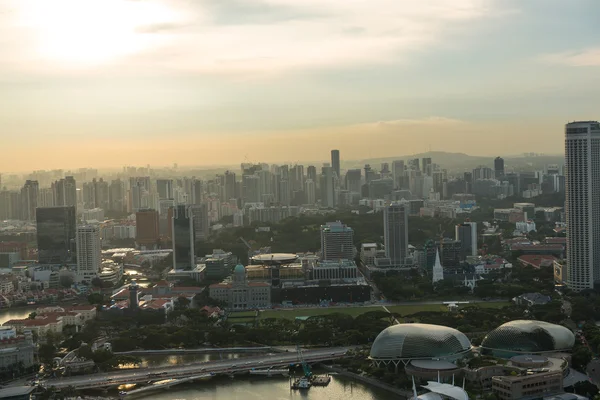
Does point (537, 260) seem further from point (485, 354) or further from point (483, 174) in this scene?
point (483, 174)

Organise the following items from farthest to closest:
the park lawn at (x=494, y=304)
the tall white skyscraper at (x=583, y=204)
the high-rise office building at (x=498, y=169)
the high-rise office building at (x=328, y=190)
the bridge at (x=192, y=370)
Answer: the high-rise office building at (x=498, y=169), the high-rise office building at (x=328, y=190), the tall white skyscraper at (x=583, y=204), the park lawn at (x=494, y=304), the bridge at (x=192, y=370)

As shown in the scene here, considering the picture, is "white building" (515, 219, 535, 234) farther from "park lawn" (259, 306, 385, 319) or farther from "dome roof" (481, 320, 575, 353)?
"dome roof" (481, 320, 575, 353)

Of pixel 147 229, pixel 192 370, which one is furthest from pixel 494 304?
pixel 147 229

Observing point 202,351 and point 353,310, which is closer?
point 202,351

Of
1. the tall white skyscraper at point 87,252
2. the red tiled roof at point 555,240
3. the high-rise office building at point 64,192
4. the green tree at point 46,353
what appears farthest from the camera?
the high-rise office building at point 64,192

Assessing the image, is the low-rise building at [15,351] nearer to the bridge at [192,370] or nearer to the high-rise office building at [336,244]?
the bridge at [192,370]

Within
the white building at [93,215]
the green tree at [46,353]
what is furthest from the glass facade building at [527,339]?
the white building at [93,215]
